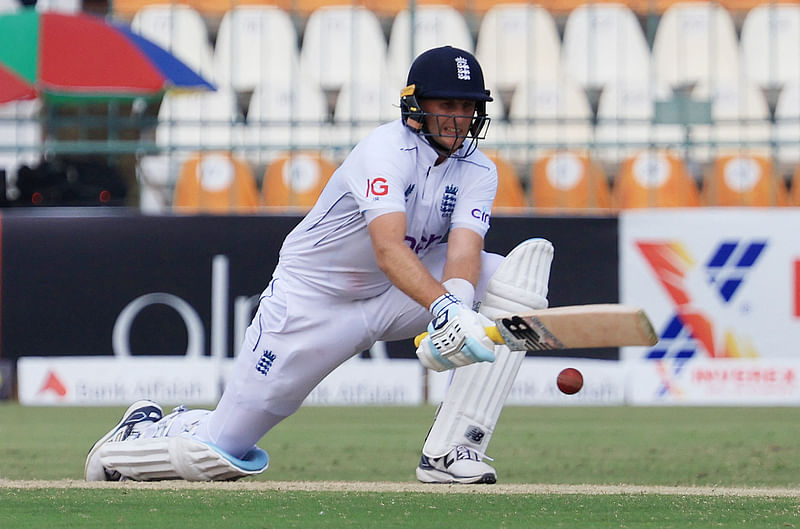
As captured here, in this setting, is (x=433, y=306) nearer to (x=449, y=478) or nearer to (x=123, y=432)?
(x=449, y=478)

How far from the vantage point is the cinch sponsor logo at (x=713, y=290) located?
35.1 feet

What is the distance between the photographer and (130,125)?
11.8m

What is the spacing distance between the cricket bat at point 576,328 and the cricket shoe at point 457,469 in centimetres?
68

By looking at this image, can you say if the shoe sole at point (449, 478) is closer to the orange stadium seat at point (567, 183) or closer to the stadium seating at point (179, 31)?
the orange stadium seat at point (567, 183)

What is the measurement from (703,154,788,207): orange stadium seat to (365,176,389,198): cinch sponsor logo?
309 inches

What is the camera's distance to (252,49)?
13156 mm

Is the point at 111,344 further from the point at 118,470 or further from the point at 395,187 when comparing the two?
the point at 395,187

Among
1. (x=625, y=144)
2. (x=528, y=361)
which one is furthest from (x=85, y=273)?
(x=625, y=144)

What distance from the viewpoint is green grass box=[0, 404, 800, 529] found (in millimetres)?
4047

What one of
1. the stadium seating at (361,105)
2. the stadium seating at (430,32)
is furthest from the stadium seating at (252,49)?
the stadium seating at (430,32)

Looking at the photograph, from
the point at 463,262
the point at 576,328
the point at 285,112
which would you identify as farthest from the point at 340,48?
the point at 576,328

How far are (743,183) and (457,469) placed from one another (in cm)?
761

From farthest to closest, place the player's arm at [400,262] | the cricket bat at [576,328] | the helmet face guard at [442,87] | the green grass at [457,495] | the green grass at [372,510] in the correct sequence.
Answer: the helmet face guard at [442,87] → the player's arm at [400,262] → the cricket bat at [576,328] → the green grass at [457,495] → the green grass at [372,510]

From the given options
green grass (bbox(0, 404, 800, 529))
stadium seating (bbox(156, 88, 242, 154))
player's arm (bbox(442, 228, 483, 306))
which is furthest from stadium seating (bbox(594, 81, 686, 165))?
player's arm (bbox(442, 228, 483, 306))
